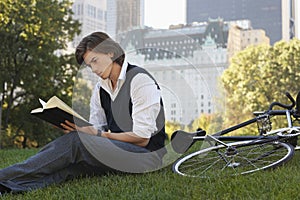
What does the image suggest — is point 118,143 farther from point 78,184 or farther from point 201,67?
point 201,67

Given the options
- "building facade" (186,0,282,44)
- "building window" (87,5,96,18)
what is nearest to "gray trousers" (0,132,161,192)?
"building window" (87,5,96,18)

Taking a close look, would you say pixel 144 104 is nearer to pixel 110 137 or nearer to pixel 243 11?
pixel 110 137

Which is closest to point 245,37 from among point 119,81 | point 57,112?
point 119,81

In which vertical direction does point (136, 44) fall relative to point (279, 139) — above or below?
above

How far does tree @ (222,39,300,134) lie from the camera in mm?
18016

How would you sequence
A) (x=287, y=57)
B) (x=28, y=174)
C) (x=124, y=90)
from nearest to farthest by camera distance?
(x=28, y=174) < (x=124, y=90) < (x=287, y=57)

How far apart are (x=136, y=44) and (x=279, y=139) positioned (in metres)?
1.00

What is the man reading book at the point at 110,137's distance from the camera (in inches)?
101

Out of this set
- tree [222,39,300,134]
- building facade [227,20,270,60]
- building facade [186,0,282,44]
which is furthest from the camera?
building facade [186,0,282,44]

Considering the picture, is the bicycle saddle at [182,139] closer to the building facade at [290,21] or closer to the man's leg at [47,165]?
the man's leg at [47,165]

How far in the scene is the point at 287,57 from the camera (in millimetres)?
18344

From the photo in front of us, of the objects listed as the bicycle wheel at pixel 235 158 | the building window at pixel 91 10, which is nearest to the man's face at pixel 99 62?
the bicycle wheel at pixel 235 158

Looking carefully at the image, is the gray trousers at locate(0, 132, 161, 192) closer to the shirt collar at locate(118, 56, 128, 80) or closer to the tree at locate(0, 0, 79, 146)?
the shirt collar at locate(118, 56, 128, 80)

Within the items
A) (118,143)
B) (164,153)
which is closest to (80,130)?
(118,143)
